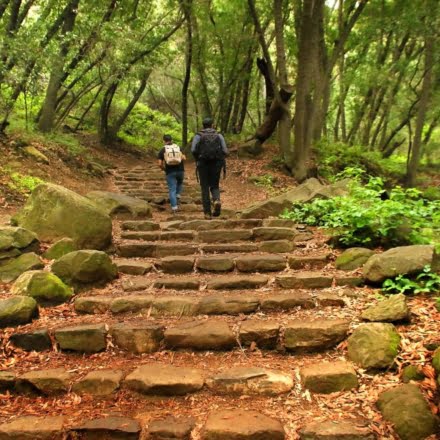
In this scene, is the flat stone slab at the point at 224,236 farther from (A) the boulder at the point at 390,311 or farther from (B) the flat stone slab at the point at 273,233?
(A) the boulder at the point at 390,311

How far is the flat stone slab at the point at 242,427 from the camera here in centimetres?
287

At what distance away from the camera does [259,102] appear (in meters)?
26.9

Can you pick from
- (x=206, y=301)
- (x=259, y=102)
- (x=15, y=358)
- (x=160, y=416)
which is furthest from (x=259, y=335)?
(x=259, y=102)

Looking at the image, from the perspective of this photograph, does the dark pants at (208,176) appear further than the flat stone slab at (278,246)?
Yes

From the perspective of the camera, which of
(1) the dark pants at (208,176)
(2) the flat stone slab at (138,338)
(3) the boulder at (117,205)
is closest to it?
(2) the flat stone slab at (138,338)

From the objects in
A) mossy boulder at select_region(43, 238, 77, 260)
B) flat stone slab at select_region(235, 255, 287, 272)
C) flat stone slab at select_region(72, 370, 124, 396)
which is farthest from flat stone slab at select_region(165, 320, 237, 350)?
mossy boulder at select_region(43, 238, 77, 260)

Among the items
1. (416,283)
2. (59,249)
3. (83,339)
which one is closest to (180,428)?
(83,339)

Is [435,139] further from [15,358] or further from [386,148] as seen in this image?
[15,358]

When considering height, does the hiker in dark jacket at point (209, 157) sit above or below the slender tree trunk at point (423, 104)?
below

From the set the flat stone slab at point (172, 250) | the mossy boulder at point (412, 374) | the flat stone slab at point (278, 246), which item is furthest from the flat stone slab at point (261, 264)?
the mossy boulder at point (412, 374)

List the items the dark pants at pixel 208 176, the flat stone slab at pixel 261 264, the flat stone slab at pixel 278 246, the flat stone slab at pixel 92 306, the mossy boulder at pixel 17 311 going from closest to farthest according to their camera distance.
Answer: the mossy boulder at pixel 17 311, the flat stone slab at pixel 92 306, the flat stone slab at pixel 261 264, the flat stone slab at pixel 278 246, the dark pants at pixel 208 176

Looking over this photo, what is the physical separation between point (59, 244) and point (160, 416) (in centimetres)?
314

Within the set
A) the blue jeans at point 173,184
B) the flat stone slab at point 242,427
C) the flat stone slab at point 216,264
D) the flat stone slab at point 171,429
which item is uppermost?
the blue jeans at point 173,184

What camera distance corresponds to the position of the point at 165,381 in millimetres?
3391
